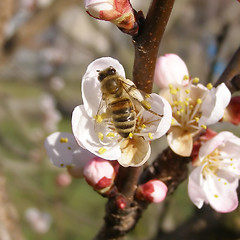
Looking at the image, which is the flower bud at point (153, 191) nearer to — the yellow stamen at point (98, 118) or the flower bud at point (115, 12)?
the yellow stamen at point (98, 118)

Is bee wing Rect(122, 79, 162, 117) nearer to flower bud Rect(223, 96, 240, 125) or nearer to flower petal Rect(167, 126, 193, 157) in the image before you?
flower petal Rect(167, 126, 193, 157)

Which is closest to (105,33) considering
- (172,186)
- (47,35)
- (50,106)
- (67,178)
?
(50,106)

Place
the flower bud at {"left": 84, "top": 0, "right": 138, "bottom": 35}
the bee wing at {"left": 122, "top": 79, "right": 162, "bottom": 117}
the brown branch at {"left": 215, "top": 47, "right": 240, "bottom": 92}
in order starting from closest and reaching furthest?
1. the flower bud at {"left": 84, "top": 0, "right": 138, "bottom": 35}
2. the bee wing at {"left": 122, "top": 79, "right": 162, "bottom": 117}
3. the brown branch at {"left": 215, "top": 47, "right": 240, "bottom": 92}

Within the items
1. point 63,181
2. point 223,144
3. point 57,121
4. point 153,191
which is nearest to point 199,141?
point 223,144

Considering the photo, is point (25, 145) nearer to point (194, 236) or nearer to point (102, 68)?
point (194, 236)

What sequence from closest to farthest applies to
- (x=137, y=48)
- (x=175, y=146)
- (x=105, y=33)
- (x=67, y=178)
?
(x=137, y=48), (x=175, y=146), (x=67, y=178), (x=105, y=33)

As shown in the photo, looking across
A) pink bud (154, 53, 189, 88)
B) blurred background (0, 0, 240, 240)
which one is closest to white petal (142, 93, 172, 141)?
pink bud (154, 53, 189, 88)
